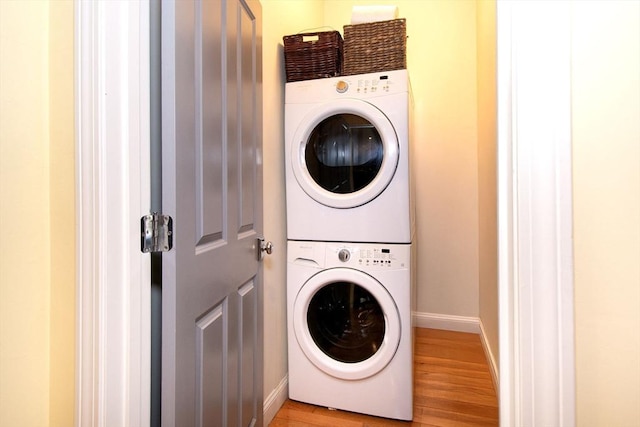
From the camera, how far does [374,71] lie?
1.59 metres

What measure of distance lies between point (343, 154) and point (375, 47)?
0.54 meters

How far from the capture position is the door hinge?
2.52 feet
